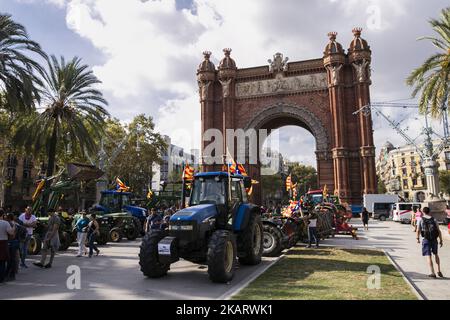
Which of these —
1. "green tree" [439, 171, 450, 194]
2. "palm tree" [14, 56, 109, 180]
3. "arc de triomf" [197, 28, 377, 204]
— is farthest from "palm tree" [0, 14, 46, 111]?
"green tree" [439, 171, 450, 194]

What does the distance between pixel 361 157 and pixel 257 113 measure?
12521mm

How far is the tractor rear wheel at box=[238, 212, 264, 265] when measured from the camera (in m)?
8.79

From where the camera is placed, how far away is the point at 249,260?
914cm

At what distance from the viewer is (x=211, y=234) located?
7.91 m

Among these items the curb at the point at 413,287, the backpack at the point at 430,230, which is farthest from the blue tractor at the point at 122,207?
the backpack at the point at 430,230

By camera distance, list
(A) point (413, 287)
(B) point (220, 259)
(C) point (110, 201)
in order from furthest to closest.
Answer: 1. (C) point (110, 201)
2. (B) point (220, 259)
3. (A) point (413, 287)

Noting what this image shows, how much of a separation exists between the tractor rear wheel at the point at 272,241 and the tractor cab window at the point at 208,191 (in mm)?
3582

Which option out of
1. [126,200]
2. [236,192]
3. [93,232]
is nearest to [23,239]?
[93,232]

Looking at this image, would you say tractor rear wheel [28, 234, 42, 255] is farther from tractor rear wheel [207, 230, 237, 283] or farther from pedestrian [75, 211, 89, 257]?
tractor rear wheel [207, 230, 237, 283]

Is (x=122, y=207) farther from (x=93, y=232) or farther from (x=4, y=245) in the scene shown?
(x=4, y=245)

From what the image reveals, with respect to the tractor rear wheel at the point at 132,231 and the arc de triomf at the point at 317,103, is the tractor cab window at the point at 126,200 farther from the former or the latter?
the arc de triomf at the point at 317,103

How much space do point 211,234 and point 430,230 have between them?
5.36m

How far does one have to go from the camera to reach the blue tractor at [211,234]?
716 cm
